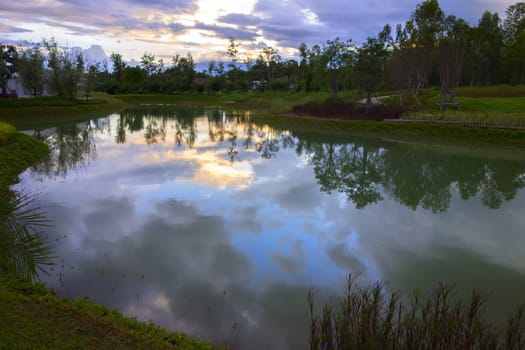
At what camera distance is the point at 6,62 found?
40.1m

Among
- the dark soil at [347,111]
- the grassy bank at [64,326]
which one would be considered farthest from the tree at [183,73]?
the grassy bank at [64,326]

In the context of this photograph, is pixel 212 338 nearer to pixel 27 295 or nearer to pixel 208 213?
pixel 27 295

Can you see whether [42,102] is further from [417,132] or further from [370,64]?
[417,132]

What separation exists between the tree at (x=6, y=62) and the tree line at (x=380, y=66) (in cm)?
10

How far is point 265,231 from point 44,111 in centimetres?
3188

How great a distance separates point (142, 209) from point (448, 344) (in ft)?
27.5

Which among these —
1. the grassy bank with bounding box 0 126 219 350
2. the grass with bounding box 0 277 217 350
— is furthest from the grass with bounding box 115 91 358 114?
the grass with bounding box 0 277 217 350

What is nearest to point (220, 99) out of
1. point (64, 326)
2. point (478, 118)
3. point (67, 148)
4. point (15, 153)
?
point (67, 148)

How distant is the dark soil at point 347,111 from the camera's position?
27.4 m

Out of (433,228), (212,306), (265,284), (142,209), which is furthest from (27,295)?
(433,228)

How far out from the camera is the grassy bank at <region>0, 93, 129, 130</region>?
95.5ft

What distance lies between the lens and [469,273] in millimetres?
7008

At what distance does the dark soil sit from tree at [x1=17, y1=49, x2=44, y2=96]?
2646 cm

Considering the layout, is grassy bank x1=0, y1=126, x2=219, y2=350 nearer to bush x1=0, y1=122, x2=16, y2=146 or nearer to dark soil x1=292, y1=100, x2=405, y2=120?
bush x1=0, y1=122, x2=16, y2=146
